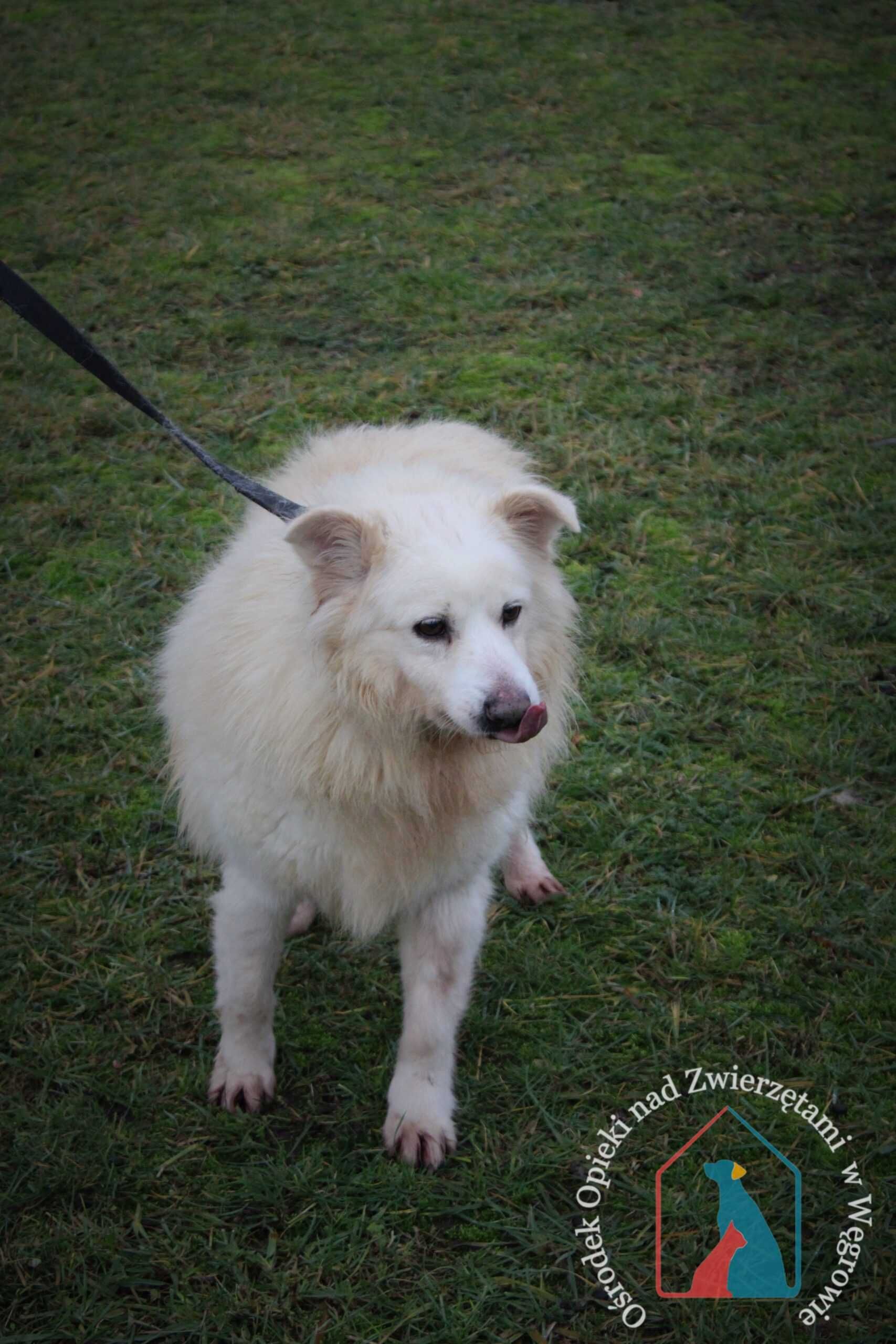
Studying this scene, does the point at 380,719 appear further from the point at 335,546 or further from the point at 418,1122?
the point at 418,1122

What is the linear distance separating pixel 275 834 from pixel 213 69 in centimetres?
744

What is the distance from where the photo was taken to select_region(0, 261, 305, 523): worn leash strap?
2365mm

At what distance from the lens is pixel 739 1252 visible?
2.38 m

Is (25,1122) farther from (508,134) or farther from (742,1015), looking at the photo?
(508,134)

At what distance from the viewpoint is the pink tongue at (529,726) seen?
199 cm

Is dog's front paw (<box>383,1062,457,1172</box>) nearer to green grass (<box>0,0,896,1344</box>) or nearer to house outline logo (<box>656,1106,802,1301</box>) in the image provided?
green grass (<box>0,0,896,1344</box>)

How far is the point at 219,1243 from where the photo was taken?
2.37 metres

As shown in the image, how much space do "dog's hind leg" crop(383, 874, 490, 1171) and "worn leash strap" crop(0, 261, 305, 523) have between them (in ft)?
3.17

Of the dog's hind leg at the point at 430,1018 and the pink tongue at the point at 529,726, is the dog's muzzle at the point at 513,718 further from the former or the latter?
the dog's hind leg at the point at 430,1018

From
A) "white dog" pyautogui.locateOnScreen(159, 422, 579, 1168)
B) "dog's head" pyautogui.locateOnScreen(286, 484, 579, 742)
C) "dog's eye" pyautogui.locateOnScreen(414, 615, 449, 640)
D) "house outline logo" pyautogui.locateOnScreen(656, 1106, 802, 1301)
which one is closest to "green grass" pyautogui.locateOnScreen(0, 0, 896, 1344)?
"house outline logo" pyautogui.locateOnScreen(656, 1106, 802, 1301)

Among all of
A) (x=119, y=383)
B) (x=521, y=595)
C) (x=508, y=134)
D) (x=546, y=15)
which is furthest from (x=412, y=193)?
(x=521, y=595)

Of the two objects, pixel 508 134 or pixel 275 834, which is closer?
pixel 275 834

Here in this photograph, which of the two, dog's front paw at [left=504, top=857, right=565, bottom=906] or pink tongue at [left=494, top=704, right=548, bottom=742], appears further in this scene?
dog's front paw at [left=504, top=857, right=565, bottom=906]

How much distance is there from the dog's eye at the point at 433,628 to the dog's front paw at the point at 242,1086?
122 cm
